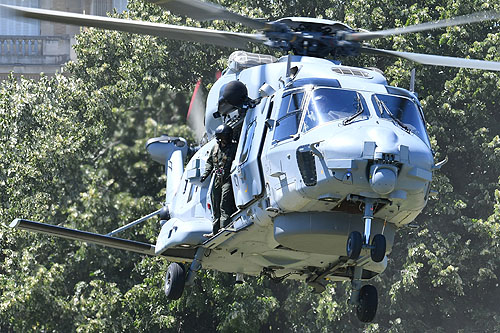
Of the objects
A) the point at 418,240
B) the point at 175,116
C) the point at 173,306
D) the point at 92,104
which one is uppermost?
the point at 175,116

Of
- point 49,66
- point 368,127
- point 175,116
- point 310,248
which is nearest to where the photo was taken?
point 368,127

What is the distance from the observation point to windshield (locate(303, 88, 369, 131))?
14.2 m

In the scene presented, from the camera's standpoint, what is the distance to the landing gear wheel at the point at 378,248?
13.8 metres

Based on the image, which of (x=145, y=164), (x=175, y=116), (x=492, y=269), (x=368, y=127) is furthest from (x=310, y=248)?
(x=492, y=269)

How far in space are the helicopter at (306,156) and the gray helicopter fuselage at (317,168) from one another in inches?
0.6

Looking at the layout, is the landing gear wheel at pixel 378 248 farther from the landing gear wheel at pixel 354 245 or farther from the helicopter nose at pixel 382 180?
the helicopter nose at pixel 382 180

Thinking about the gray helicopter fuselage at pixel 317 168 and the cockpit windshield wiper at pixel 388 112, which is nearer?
the gray helicopter fuselage at pixel 317 168

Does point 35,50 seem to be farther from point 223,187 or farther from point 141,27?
point 141,27

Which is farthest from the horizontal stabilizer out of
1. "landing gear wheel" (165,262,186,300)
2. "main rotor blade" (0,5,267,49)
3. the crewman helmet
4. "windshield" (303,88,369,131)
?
"windshield" (303,88,369,131)

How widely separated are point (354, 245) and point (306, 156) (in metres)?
1.22

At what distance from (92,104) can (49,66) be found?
54.7 ft

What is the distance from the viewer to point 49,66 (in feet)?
153

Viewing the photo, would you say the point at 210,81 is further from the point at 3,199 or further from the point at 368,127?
the point at 368,127

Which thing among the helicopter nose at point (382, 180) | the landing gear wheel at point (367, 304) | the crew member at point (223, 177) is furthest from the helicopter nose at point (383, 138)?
the crew member at point (223, 177)
